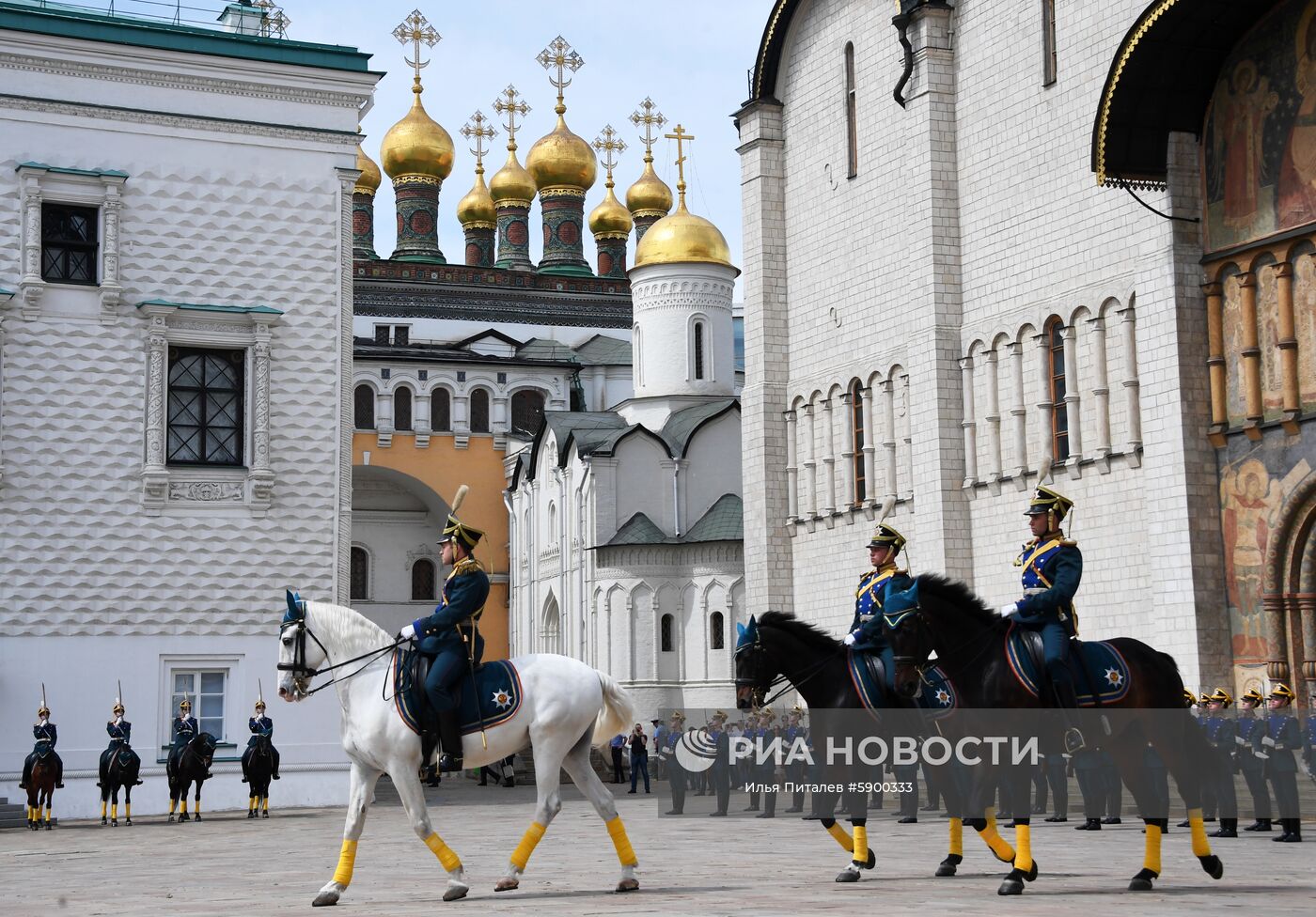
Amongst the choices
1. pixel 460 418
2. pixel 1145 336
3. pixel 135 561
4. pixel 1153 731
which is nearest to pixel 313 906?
pixel 1153 731

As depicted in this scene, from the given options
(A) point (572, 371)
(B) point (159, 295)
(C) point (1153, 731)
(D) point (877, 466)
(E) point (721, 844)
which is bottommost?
(E) point (721, 844)

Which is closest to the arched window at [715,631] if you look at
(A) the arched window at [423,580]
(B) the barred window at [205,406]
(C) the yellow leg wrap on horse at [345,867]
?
(A) the arched window at [423,580]

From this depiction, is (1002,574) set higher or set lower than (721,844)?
higher

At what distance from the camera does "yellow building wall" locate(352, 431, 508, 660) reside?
52.2 m

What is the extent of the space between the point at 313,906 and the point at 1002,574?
58.9 ft

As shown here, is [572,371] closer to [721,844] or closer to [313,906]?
[721,844]

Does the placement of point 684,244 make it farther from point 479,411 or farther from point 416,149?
point 416,149

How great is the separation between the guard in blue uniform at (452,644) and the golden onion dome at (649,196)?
52907 millimetres

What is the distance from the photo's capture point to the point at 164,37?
2403 centimetres

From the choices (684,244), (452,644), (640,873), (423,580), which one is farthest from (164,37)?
(423,580)

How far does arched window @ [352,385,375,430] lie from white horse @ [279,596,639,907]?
4149 centimetres

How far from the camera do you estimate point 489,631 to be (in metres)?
53.3

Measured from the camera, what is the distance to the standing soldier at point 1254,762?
15898mm

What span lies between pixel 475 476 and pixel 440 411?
93.3 inches
